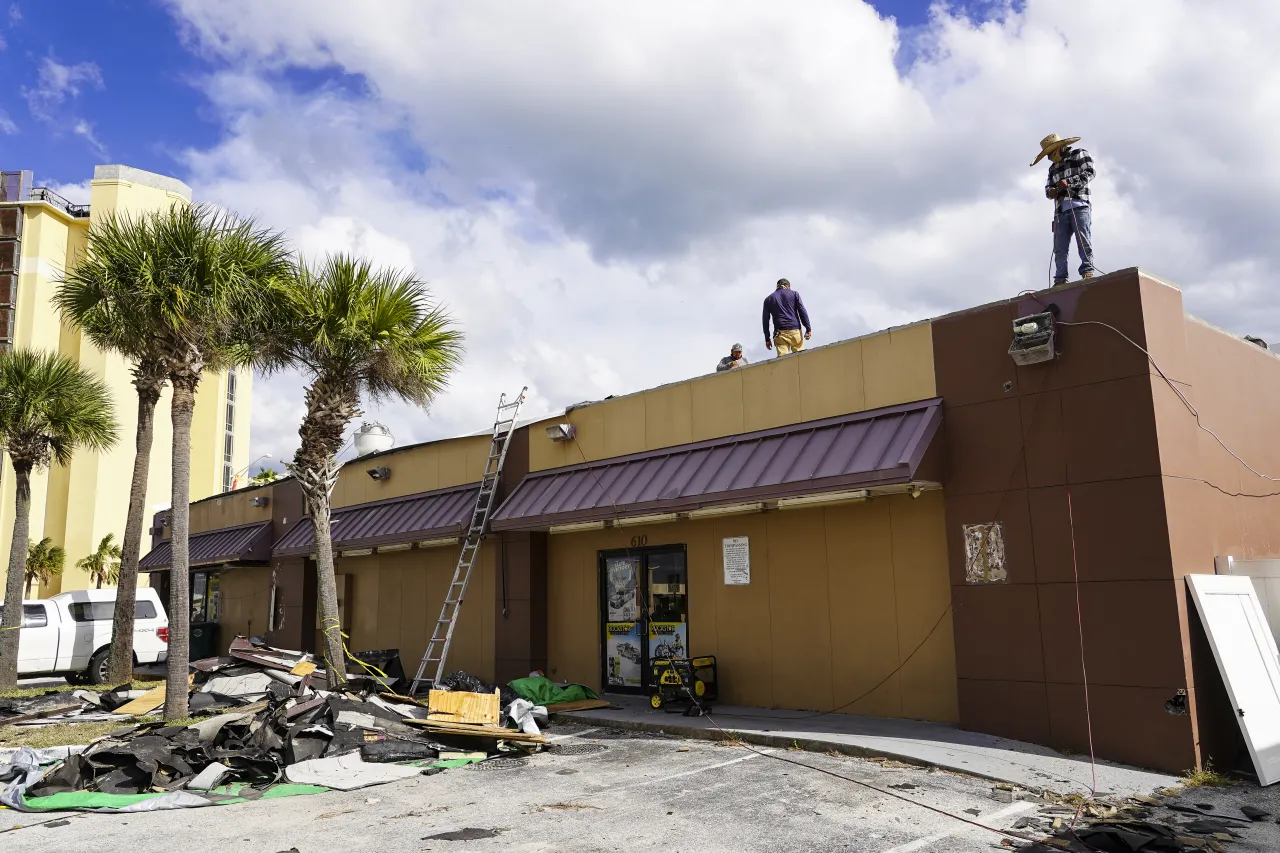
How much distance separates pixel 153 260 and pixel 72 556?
42984 mm

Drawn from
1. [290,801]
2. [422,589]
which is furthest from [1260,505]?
[422,589]

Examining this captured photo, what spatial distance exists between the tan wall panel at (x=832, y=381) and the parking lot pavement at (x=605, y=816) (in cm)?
438

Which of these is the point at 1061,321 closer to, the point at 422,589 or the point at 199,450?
the point at 422,589

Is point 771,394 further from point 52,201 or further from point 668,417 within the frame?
point 52,201

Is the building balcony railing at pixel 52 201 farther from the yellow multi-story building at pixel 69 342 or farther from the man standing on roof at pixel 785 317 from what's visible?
the man standing on roof at pixel 785 317

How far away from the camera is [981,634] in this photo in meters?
10.0

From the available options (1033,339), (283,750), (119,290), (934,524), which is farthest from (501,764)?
(119,290)

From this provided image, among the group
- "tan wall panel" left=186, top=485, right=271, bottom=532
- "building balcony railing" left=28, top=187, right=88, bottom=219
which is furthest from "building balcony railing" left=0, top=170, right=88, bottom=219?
"tan wall panel" left=186, top=485, right=271, bottom=532

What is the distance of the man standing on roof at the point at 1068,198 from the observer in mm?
10836

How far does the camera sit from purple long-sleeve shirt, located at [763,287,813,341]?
1438 cm

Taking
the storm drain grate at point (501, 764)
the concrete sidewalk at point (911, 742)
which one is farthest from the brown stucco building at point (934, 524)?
the storm drain grate at point (501, 764)

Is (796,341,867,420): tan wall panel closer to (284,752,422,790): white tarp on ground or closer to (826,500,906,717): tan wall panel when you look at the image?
(826,500,906,717): tan wall panel

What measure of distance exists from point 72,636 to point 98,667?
83 centimetres

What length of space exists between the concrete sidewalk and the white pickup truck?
39.8 ft
